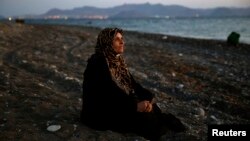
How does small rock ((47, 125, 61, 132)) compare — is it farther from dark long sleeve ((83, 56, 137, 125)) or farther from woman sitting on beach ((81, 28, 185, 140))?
dark long sleeve ((83, 56, 137, 125))

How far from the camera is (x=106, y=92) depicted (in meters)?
5.98

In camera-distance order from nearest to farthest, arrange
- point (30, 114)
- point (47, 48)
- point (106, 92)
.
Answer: point (106, 92)
point (30, 114)
point (47, 48)

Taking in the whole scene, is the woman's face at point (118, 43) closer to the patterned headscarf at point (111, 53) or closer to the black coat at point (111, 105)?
the patterned headscarf at point (111, 53)

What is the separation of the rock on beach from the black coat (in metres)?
0.33

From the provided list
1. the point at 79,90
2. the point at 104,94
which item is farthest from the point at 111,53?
the point at 79,90

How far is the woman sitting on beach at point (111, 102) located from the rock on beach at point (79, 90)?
29 cm

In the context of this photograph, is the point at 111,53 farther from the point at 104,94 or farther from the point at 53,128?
the point at 53,128

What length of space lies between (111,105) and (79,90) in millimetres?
4395

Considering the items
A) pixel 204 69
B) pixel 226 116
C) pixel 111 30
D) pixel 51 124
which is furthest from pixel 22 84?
pixel 204 69

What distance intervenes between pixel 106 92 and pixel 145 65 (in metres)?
9.68

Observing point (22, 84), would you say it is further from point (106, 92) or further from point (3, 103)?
point (106, 92)

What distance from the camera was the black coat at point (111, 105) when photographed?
19.6 feet
